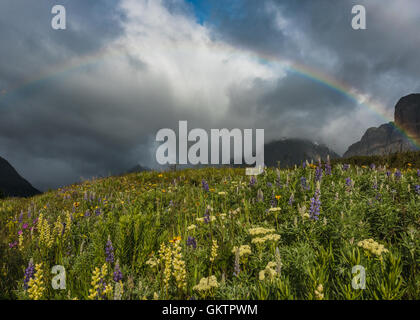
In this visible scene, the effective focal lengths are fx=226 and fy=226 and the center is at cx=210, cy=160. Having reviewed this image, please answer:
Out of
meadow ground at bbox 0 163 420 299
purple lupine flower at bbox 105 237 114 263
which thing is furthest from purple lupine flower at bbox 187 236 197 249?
purple lupine flower at bbox 105 237 114 263

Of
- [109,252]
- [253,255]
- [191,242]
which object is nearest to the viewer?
[253,255]

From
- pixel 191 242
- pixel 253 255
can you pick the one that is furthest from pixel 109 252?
pixel 253 255

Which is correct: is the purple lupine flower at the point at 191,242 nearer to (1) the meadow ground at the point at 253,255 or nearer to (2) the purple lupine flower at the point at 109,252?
(1) the meadow ground at the point at 253,255

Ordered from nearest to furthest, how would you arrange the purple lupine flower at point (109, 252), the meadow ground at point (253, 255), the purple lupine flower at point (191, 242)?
1. the meadow ground at point (253, 255)
2. the purple lupine flower at point (109, 252)
3. the purple lupine flower at point (191, 242)

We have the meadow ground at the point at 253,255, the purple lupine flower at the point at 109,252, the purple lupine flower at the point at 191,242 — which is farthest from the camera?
the purple lupine flower at the point at 191,242

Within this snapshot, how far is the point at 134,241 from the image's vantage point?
334cm

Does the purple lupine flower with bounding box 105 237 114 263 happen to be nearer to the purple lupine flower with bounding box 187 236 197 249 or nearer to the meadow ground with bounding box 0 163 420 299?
the meadow ground with bounding box 0 163 420 299

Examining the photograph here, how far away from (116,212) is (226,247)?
3489 mm

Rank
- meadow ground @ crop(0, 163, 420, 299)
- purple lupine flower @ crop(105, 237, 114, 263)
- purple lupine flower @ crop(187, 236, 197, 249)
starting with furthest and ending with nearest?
1. purple lupine flower @ crop(187, 236, 197, 249)
2. purple lupine flower @ crop(105, 237, 114, 263)
3. meadow ground @ crop(0, 163, 420, 299)

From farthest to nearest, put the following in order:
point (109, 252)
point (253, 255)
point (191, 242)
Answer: point (191, 242) → point (109, 252) → point (253, 255)

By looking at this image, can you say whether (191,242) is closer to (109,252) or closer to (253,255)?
(253,255)

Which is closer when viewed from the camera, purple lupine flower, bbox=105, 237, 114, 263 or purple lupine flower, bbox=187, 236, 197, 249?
purple lupine flower, bbox=105, 237, 114, 263

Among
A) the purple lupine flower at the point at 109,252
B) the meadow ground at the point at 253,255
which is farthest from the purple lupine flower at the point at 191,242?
the purple lupine flower at the point at 109,252
